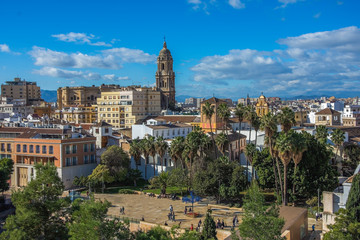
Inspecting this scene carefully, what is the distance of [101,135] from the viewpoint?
8438 centimetres

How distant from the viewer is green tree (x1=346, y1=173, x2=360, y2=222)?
33828mm

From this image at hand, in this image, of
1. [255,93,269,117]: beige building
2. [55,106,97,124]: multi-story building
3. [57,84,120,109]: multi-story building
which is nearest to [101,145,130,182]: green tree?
[255,93,269,117]: beige building

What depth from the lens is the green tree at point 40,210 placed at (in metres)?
35.0

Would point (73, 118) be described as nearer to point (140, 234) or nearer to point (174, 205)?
point (174, 205)

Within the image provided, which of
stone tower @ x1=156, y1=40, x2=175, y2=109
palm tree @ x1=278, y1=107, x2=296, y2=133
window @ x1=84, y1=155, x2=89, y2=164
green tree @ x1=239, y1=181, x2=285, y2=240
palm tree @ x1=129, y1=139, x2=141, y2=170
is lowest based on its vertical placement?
green tree @ x1=239, y1=181, x2=285, y2=240

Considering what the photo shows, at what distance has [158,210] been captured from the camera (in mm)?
51312

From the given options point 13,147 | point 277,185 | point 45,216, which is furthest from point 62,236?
point 13,147

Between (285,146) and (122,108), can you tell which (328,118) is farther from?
(285,146)

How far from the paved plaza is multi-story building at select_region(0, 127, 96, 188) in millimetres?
11250

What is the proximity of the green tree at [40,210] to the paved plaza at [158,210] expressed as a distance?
41.1 feet

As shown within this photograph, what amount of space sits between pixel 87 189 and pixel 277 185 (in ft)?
102

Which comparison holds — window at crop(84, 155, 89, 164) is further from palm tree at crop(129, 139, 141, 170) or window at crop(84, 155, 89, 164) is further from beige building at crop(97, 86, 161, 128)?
beige building at crop(97, 86, 161, 128)

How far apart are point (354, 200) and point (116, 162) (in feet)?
135

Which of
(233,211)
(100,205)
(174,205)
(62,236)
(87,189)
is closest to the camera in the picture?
(100,205)
